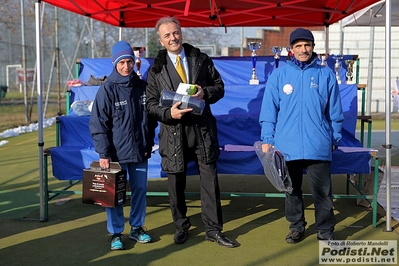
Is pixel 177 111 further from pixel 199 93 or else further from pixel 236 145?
pixel 236 145

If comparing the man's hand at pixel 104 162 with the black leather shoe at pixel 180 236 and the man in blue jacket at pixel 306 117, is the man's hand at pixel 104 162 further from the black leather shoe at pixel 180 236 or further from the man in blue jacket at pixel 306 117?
the man in blue jacket at pixel 306 117

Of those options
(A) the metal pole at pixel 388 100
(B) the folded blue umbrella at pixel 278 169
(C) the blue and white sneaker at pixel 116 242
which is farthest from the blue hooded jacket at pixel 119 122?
(A) the metal pole at pixel 388 100

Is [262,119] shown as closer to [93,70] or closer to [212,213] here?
[212,213]

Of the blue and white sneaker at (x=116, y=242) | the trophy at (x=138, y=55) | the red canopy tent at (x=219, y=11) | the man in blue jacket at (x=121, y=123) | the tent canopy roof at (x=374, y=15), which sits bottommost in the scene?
the blue and white sneaker at (x=116, y=242)

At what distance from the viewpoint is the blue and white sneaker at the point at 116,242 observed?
408 centimetres

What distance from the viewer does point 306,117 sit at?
3904mm

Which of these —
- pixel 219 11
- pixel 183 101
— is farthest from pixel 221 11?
pixel 183 101

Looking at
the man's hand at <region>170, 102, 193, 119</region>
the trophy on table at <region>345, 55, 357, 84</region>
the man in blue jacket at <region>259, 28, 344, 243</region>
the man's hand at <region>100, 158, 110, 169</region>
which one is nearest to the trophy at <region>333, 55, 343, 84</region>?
the trophy on table at <region>345, 55, 357, 84</region>

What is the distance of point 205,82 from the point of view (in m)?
4.08

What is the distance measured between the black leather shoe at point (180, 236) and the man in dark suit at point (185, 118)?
282mm

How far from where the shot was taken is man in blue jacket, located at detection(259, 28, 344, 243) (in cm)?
390

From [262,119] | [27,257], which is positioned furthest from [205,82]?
[27,257]

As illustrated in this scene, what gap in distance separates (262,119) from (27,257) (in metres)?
2.25

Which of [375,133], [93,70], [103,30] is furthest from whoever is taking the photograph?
[103,30]
